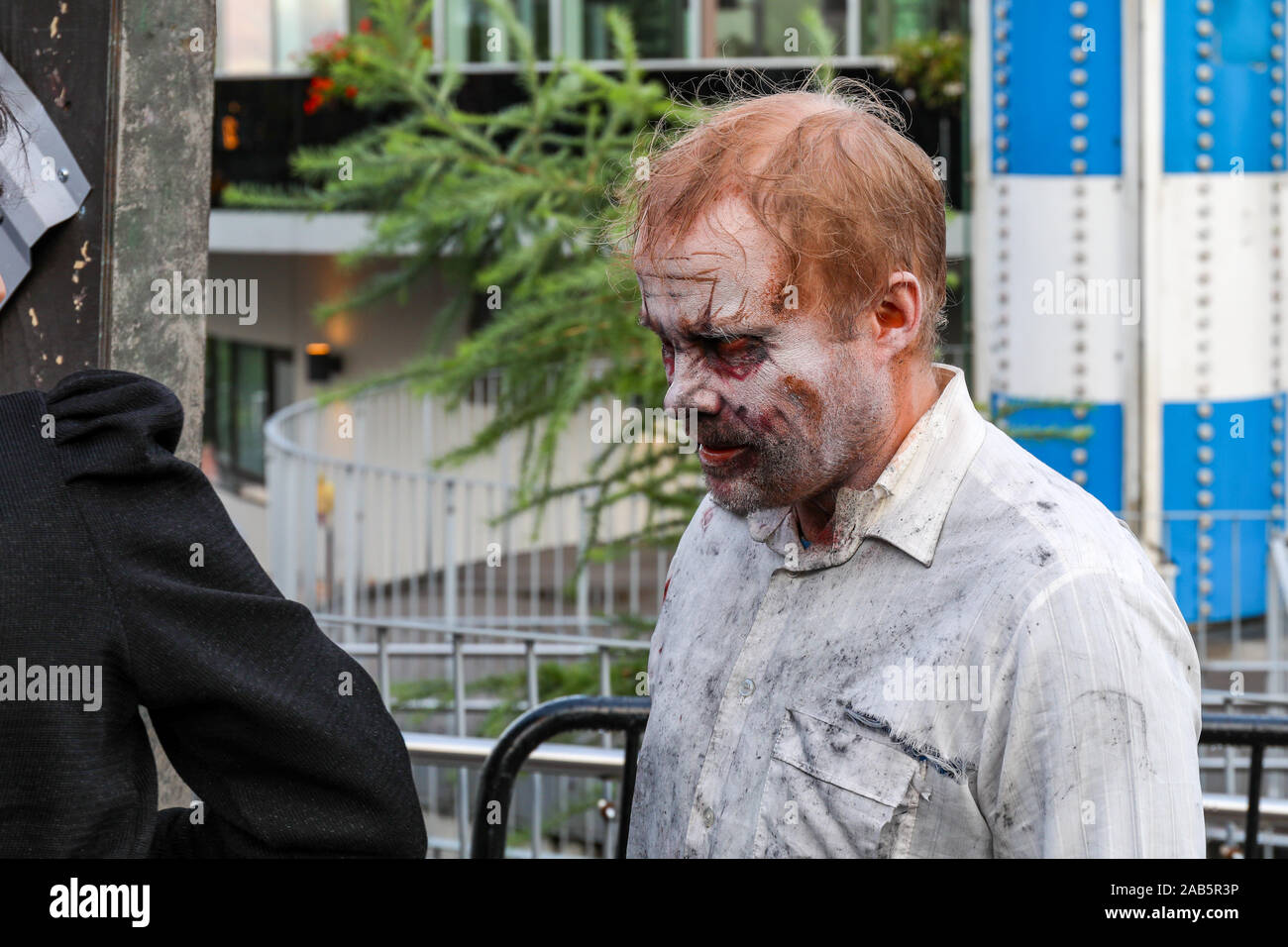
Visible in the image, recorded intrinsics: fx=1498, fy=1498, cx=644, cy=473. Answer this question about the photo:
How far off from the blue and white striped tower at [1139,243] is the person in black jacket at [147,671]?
6452 millimetres

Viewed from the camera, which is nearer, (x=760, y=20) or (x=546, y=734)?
(x=546, y=734)

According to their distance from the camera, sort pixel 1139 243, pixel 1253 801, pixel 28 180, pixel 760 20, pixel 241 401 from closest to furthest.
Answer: pixel 28 180 → pixel 1253 801 → pixel 1139 243 → pixel 760 20 → pixel 241 401

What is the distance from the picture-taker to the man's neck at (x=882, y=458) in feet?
6.32

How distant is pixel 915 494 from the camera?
1.88 m

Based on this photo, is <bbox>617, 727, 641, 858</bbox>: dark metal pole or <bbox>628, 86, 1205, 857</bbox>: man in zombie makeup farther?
<bbox>617, 727, 641, 858</bbox>: dark metal pole

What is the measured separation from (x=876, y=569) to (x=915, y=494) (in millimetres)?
107

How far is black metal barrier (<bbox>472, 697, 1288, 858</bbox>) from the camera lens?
10.1 feet

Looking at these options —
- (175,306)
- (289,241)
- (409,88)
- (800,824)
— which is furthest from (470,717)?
(289,241)

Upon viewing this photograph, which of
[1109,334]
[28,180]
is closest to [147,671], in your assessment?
[28,180]

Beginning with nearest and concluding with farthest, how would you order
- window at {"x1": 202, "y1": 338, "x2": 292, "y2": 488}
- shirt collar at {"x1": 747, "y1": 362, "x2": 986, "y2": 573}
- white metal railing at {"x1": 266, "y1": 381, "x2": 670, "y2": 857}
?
1. shirt collar at {"x1": 747, "y1": 362, "x2": 986, "y2": 573}
2. white metal railing at {"x1": 266, "y1": 381, "x2": 670, "y2": 857}
3. window at {"x1": 202, "y1": 338, "x2": 292, "y2": 488}

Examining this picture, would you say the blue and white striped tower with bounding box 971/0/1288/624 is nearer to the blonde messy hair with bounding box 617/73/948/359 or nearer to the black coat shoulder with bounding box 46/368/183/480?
the blonde messy hair with bounding box 617/73/948/359

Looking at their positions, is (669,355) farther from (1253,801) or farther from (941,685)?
(1253,801)

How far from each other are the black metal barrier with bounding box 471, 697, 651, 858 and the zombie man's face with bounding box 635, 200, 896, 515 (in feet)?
4.14

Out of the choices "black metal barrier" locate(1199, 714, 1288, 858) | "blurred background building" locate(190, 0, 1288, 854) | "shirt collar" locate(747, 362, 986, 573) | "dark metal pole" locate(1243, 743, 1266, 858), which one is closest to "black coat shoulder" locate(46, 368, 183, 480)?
"shirt collar" locate(747, 362, 986, 573)
